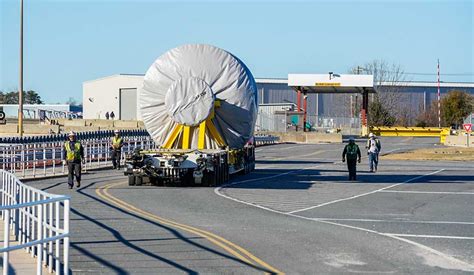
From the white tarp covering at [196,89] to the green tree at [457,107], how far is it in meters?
84.5

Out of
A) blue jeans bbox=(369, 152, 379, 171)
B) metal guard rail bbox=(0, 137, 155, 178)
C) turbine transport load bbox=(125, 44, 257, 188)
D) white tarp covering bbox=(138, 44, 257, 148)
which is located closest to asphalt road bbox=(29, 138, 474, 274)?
turbine transport load bbox=(125, 44, 257, 188)

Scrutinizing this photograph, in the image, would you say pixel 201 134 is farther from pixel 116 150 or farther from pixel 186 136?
pixel 116 150

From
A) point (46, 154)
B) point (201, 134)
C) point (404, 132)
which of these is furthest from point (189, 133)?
point (404, 132)

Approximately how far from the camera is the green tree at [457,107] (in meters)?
109

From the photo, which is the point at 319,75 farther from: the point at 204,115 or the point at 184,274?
the point at 184,274

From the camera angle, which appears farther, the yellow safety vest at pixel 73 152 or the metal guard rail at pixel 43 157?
the metal guard rail at pixel 43 157

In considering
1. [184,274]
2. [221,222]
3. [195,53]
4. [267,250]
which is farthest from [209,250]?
[195,53]

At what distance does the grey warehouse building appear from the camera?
108812 millimetres

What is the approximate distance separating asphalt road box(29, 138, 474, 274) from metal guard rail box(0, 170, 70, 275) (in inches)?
20.7

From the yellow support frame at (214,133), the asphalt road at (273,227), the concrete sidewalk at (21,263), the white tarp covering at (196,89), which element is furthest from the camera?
the yellow support frame at (214,133)

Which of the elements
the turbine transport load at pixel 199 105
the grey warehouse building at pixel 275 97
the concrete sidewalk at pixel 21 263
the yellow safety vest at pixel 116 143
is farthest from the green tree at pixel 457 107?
the concrete sidewalk at pixel 21 263

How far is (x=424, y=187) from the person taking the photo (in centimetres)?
2812

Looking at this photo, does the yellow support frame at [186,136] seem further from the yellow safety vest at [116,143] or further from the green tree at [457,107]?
the green tree at [457,107]

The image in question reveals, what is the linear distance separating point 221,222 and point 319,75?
197 ft
